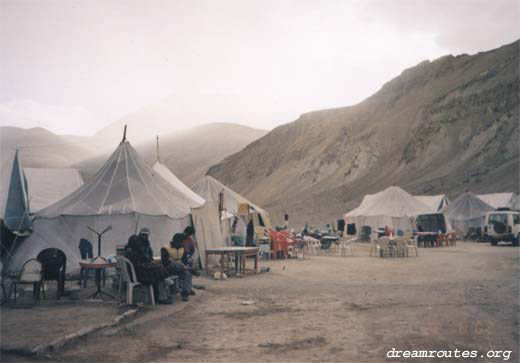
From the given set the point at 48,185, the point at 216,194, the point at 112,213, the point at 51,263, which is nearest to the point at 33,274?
the point at 51,263

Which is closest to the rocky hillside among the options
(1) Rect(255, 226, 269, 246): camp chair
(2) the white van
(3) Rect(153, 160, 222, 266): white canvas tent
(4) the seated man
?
(2) the white van

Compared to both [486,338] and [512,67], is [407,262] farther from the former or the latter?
[512,67]

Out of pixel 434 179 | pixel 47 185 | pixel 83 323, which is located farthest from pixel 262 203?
pixel 83 323

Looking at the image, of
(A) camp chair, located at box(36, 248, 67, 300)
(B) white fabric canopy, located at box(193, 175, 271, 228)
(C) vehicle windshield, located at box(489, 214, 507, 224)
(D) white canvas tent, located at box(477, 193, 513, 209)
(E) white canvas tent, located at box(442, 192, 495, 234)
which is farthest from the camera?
(D) white canvas tent, located at box(477, 193, 513, 209)

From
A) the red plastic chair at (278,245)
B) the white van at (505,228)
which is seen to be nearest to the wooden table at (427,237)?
the white van at (505,228)

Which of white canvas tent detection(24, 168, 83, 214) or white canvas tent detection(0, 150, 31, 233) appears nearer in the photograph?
white canvas tent detection(0, 150, 31, 233)

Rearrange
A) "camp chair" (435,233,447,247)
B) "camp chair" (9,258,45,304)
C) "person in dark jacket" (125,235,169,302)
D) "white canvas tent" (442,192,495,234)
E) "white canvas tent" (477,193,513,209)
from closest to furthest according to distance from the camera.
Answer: "person in dark jacket" (125,235,169,302)
"camp chair" (9,258,45,304)
"camp chair" (435,233,447,247)
"white canvas tent" (442,192,495,234)
"white canvas tent" (477,193,513,209)

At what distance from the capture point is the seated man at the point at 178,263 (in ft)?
33.3

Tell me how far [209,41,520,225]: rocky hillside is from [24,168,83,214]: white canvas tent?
3346 cm

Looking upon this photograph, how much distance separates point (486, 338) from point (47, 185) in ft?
60.5

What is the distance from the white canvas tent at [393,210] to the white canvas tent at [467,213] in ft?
8.62

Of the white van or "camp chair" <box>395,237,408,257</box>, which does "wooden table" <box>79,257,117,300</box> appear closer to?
"camp chair" <box>395,237,408,257</box>

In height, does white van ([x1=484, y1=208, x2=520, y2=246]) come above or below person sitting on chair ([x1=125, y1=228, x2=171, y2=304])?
above

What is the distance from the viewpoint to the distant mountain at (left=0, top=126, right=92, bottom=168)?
13388cm
